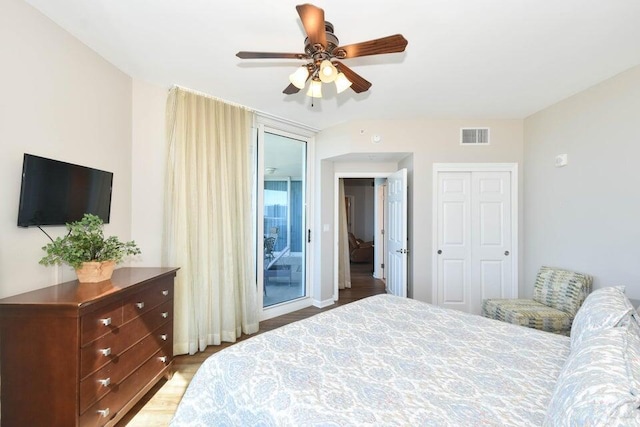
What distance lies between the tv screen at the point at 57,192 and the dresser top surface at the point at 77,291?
1.38 feet

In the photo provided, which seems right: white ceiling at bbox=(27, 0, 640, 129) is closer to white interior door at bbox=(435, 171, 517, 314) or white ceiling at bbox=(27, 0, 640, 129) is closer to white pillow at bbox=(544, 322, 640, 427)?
white interior door at bbox=(435, 171, 517, 314)

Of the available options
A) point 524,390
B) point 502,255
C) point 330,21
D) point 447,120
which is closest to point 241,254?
point 330,21

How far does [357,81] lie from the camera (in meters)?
2.00

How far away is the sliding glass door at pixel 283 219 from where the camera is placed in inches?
150

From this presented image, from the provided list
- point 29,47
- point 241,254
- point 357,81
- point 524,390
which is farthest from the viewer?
point 241,254

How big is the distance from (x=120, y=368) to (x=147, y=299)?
Result: 0.46m

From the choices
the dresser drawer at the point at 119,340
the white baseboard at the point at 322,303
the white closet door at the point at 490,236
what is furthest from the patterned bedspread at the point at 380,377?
the white baseboard at the point at 322,303

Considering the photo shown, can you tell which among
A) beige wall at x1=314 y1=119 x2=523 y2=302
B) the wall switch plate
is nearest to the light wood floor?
beige wall at x1=314 y1=119 x2=523 y2=302

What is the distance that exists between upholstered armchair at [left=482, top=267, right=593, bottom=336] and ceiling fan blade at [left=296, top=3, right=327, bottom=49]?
9.63 ft

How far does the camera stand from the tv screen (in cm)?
167

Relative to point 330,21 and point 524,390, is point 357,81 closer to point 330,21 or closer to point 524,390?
point 330,21

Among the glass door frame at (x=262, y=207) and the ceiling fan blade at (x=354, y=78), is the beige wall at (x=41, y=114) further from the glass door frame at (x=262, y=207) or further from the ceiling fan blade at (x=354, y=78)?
the ceiling fan blade at (x=354, y=78)

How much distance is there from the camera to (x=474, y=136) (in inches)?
144

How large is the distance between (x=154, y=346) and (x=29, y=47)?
2.16m
